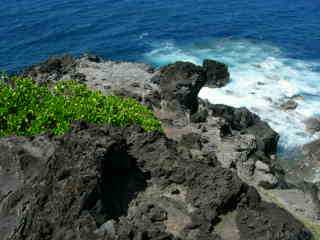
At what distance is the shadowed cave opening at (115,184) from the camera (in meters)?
25.6

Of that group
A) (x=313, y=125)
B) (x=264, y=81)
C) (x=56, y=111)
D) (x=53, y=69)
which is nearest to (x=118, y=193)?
(x=56, y=111)

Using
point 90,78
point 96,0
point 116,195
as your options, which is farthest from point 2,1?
point 116,195

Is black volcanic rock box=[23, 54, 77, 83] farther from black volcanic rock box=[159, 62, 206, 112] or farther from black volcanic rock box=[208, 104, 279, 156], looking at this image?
black volcanic rock box=[208, 104, 279, 156]

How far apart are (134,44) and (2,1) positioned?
103 feet

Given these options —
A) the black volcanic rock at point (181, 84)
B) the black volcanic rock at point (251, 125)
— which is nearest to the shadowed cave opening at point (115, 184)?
the black volcanic rock at point (181, 84)

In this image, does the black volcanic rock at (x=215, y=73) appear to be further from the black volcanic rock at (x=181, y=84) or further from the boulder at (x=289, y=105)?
the black volcanic rock at (x=181, y=84)

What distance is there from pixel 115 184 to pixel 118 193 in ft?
2.44

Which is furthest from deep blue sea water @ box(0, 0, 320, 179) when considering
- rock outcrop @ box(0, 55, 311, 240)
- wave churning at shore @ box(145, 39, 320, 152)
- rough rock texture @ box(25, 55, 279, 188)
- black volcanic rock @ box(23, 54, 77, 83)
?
rock outcrop @ box(0, 55, 311, 240)

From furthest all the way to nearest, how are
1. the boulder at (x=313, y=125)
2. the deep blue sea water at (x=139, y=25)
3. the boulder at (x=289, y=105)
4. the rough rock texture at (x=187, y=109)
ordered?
the deep blue sea water at (x=139, y=25) < the boulder at (x=289, y=105) < the boulder at (x=313, y=125) < the rough rock texture at (x=187, y=109)

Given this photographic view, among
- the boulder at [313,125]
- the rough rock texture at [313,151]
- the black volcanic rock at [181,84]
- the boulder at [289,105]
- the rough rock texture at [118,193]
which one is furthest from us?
the boulder at [289,105]

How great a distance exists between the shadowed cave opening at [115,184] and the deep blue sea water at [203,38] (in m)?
35.2

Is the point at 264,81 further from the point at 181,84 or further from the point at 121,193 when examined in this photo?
the point at 121,193

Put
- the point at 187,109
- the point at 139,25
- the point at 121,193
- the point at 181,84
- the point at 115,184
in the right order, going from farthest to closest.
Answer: the point at 139,25 < the point at 181,84 < the point at 187,109 < the point at 115,184 < the point at 121,193

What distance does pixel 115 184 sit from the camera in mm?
30000
